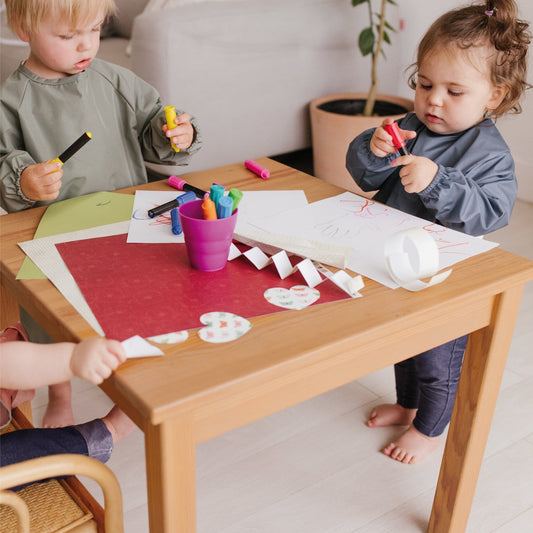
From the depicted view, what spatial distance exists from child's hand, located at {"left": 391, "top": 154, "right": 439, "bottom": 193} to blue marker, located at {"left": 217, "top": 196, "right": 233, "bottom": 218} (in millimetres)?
331

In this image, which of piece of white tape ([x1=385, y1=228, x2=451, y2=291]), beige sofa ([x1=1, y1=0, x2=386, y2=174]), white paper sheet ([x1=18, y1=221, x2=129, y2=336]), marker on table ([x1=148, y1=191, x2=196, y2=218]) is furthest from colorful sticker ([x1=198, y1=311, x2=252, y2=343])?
beige sofa ([x1=1, y1=0, x2=386, y2=174])

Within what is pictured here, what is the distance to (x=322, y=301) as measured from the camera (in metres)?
0.85

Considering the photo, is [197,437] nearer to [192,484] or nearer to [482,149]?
[192,484]

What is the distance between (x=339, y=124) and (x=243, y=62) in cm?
44

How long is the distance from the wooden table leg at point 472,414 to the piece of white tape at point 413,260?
0.14 metres

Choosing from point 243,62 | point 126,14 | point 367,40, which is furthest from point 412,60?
point 126,14

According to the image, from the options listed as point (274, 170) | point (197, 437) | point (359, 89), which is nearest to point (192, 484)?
point (197, 437)

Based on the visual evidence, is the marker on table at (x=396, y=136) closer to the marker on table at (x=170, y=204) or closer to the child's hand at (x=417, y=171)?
the child's hand at (x=417, y=171)

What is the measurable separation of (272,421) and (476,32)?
92cm

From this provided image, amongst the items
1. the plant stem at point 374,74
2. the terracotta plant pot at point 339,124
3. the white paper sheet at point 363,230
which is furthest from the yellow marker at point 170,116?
the plant stem at point 374,74

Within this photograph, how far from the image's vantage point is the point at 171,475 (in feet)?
2.36

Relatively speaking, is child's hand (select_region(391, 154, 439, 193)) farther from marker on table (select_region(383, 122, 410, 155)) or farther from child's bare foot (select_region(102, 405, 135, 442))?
child's bare foot (select_region(102, 405, 135, 442))

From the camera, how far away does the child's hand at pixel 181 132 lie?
1.22 metres

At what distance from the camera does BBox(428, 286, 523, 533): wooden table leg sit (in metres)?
0.99
